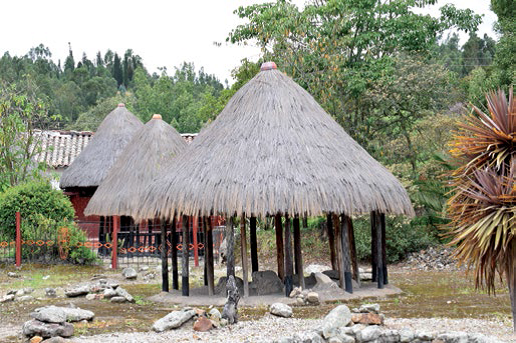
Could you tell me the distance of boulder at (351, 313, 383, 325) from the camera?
9609 mm

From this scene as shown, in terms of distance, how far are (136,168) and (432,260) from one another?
8.74 m

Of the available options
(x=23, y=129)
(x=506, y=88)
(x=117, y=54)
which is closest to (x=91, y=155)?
(x=23, y=129)

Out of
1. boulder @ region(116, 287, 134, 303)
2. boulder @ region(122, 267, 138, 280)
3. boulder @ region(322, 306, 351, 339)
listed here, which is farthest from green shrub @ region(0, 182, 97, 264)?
boulder @ region(322, 306, 351, 339)

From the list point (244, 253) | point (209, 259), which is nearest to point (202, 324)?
point (244, 253)

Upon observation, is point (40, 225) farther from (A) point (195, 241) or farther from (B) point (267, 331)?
(B) point (267, 331)

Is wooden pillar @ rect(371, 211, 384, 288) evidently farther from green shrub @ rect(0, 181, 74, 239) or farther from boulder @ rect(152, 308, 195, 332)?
green shrub @ rect(0, 181, 74, 239)

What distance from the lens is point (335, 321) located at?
369 inches

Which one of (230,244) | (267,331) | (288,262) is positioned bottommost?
(267,331)

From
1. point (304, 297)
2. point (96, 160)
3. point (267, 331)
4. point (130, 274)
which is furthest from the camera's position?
point (96, 160)

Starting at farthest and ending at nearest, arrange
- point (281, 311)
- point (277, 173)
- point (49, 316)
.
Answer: point (277, 173)
point (281, 311)
point (49, 316)

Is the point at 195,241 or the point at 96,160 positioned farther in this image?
the point at 96,160

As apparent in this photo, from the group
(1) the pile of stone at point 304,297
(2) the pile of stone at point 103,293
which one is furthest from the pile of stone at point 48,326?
(1) the pile of stone at point 304,297

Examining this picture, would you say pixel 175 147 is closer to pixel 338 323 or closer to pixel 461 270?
pixel 461 270

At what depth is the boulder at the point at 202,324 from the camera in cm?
1040
